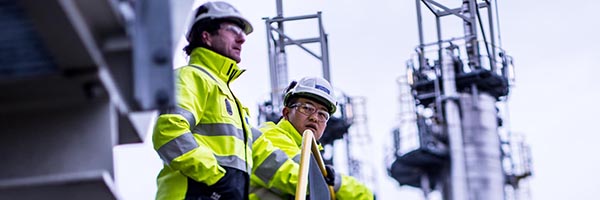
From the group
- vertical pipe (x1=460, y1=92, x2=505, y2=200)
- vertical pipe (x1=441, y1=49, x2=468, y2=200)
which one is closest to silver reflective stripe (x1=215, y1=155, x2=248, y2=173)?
vertical pipe (x1=441, y1=49, x2=468, y2=200)

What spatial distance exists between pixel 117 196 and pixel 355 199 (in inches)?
161

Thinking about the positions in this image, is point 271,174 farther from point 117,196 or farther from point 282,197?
point 117,196

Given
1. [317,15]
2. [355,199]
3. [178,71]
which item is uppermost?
[317,15]

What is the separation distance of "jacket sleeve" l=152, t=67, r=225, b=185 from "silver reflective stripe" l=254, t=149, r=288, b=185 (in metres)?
0.73

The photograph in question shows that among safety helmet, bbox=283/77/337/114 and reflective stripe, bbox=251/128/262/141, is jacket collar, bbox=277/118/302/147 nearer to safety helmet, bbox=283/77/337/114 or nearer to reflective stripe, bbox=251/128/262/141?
safety helmet, bbox=283/77/337/114

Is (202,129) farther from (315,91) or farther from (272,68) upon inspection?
(272,68)

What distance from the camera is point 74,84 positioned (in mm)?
4336

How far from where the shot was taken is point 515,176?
3222 cm

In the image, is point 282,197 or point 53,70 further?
point 282,197

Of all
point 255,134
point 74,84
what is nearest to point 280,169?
point 255,134

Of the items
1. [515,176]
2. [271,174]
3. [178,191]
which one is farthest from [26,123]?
[515,176]

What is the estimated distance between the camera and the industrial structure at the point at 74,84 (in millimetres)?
4148

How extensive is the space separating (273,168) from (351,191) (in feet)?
1.92

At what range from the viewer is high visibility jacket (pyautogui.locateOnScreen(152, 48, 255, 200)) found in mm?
7457
